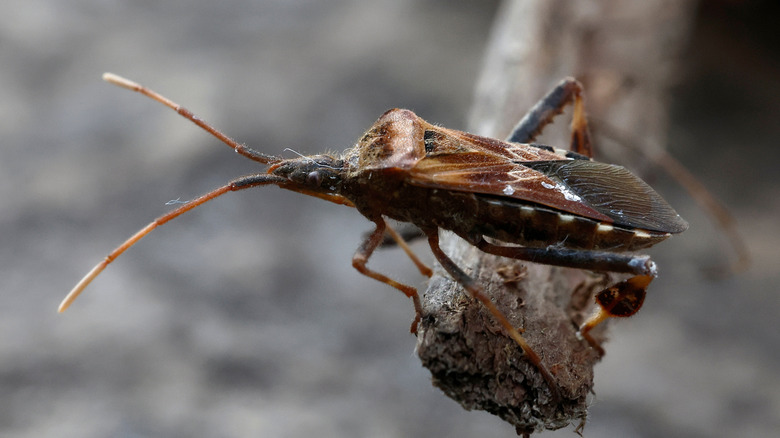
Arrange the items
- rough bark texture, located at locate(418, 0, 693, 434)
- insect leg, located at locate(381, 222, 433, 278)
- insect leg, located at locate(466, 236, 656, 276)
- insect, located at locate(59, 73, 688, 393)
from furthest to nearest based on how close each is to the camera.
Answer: insect leg, located at locate(381, 222, 433, 278) → insect, located at locate(59, 73, 688, 393) → insect leg, located at locate(466, 236, 656, 276) → rough bark texture, located at locate(418, 0, 693, 434)

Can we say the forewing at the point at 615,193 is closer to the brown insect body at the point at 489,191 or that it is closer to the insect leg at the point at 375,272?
the brown insect body at the point at 489,191

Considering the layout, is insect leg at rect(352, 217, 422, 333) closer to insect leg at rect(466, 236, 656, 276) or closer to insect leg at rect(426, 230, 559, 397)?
insect leg at rect(426, 230, 559, 397)

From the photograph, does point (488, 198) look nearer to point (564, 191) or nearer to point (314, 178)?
point (564, 191)

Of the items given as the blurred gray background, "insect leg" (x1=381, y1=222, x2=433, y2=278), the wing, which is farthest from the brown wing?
the blurred gray background

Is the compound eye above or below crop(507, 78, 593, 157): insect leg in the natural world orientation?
below

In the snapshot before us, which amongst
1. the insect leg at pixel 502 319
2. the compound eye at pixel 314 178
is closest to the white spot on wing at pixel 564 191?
the insect leg at pixel 502 319

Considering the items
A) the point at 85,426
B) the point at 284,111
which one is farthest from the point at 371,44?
the point at 85,426

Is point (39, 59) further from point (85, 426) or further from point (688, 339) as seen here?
point (688, 339)
